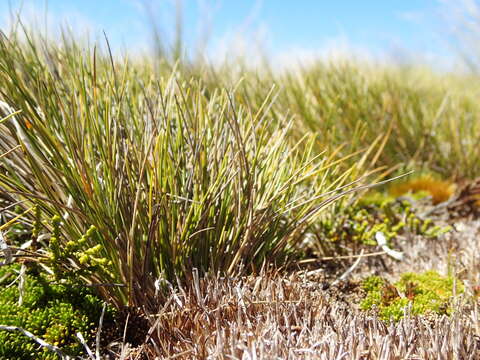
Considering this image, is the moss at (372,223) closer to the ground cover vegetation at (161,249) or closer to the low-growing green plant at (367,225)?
the low-growing green plant at (367,225)

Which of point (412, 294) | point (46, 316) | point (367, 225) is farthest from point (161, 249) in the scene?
point (367, 225)

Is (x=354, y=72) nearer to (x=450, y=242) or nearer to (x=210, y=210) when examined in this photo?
(x=450, y=242)

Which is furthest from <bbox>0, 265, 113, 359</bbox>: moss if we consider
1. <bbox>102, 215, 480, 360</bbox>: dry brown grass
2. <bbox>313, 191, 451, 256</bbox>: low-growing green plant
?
<bbox>313, 191, 451, 256</bbox>: low-growing green plant

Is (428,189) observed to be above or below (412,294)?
above

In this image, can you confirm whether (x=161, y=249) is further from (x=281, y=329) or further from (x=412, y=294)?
(x=412, y=294)

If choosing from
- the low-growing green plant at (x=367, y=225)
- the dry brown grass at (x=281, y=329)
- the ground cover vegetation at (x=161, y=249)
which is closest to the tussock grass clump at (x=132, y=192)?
the ground cover vegetation at (x=161, y=249)


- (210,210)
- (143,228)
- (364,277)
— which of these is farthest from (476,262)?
(143,228)
